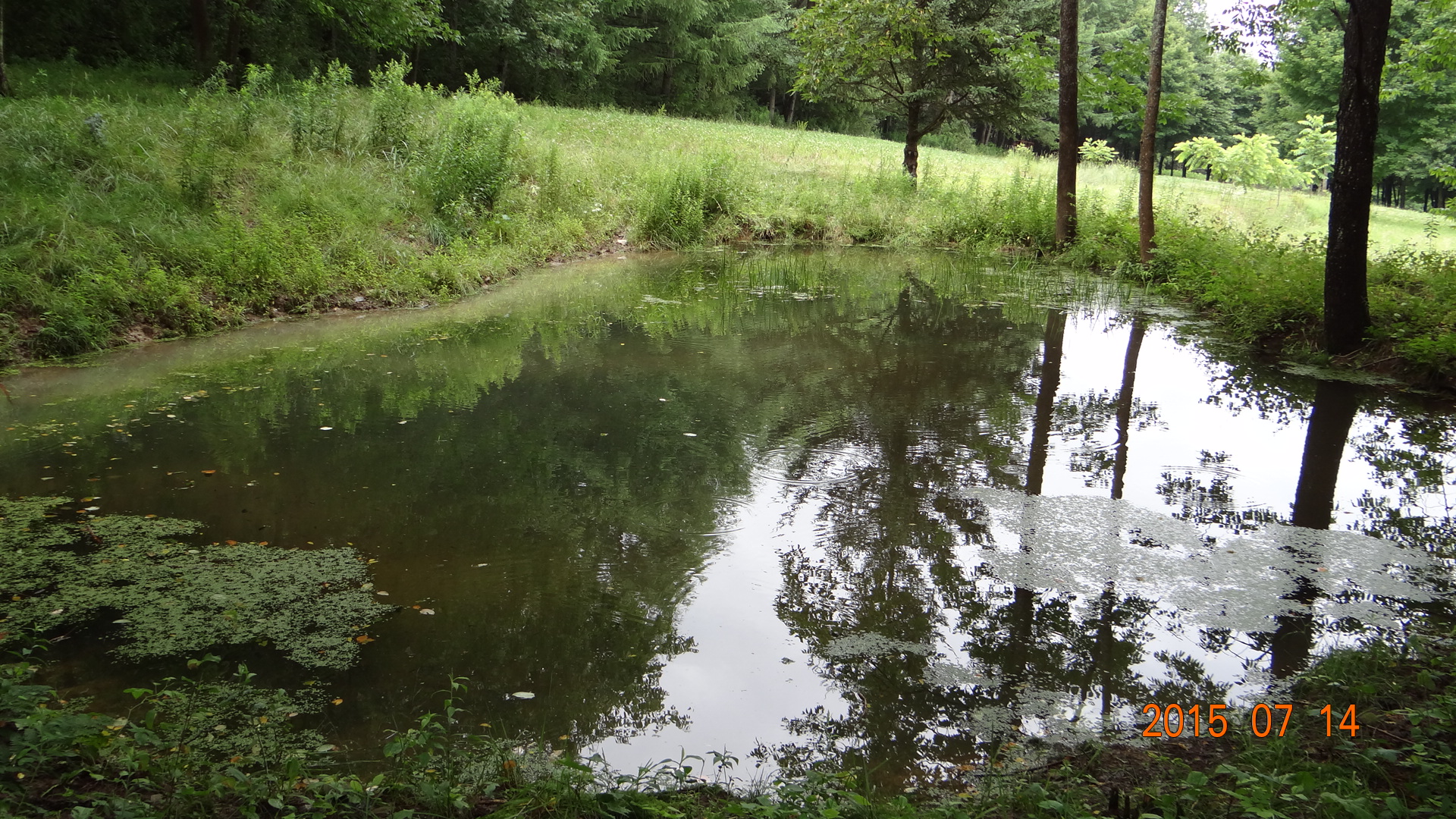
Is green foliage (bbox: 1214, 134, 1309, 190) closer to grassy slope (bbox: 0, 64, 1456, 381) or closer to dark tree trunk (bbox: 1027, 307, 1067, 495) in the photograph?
grassy slope (bbox: 0, 64, 1456, 381)

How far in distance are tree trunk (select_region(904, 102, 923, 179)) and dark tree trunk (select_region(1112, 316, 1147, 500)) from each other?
11.7 metres

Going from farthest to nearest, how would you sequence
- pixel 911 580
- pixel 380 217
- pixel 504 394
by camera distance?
pixel 380 217 < pixel 504 394 < pixel 911 580

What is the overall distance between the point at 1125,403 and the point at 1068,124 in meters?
9.07

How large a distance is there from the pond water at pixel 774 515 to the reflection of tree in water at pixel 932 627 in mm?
18

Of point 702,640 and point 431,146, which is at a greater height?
point 431,146

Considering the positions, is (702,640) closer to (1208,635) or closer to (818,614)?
(818,614)

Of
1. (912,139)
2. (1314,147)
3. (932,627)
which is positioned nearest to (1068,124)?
(912,139)

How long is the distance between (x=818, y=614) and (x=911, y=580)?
61 centimetres

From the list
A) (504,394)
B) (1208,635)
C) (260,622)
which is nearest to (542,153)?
→ (504,394)

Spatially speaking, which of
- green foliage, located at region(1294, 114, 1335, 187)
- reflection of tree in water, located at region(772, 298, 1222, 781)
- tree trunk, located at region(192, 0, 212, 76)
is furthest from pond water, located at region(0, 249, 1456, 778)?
green foliage, located at region(1294, 114, 1335, 187)

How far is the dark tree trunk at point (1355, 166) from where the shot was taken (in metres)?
7.91

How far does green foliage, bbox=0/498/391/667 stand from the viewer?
12.5 feet

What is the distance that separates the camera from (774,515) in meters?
5.38

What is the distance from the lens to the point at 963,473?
19.9 feet
